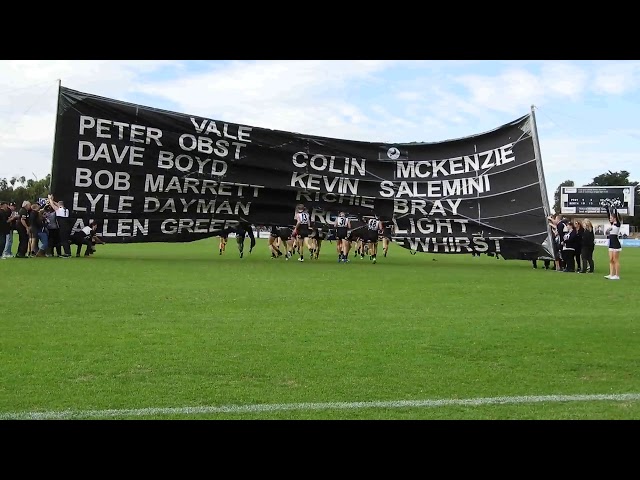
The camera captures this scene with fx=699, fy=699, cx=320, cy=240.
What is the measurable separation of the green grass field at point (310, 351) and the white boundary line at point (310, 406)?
0.02 m

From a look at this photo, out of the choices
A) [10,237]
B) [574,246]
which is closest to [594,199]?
[574,246]

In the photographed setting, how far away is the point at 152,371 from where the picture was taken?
735 cm

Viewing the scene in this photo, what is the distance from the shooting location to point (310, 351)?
8.54 m

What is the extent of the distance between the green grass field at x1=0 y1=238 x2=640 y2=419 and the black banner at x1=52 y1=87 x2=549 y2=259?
27.1ft

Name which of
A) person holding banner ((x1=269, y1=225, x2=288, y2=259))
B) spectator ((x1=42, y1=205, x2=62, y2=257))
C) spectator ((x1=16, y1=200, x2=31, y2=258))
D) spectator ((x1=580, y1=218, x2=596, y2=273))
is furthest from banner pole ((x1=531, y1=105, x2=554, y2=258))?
spectator ((x1=16, y1=200, x2=31, y2=258))

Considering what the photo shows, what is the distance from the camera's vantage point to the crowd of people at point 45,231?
77.7 feet

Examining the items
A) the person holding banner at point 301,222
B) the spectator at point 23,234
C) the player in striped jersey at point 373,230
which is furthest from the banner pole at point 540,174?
the spectator at point 23,234

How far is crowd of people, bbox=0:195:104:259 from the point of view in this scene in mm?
23672

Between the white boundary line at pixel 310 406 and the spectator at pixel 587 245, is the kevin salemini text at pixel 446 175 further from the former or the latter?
the white boundary line at pixel 310 406

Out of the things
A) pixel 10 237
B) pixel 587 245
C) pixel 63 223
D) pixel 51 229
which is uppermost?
pixel 63 223

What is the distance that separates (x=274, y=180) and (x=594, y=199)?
3151 inches

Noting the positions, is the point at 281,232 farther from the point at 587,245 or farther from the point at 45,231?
the point at 587,245
